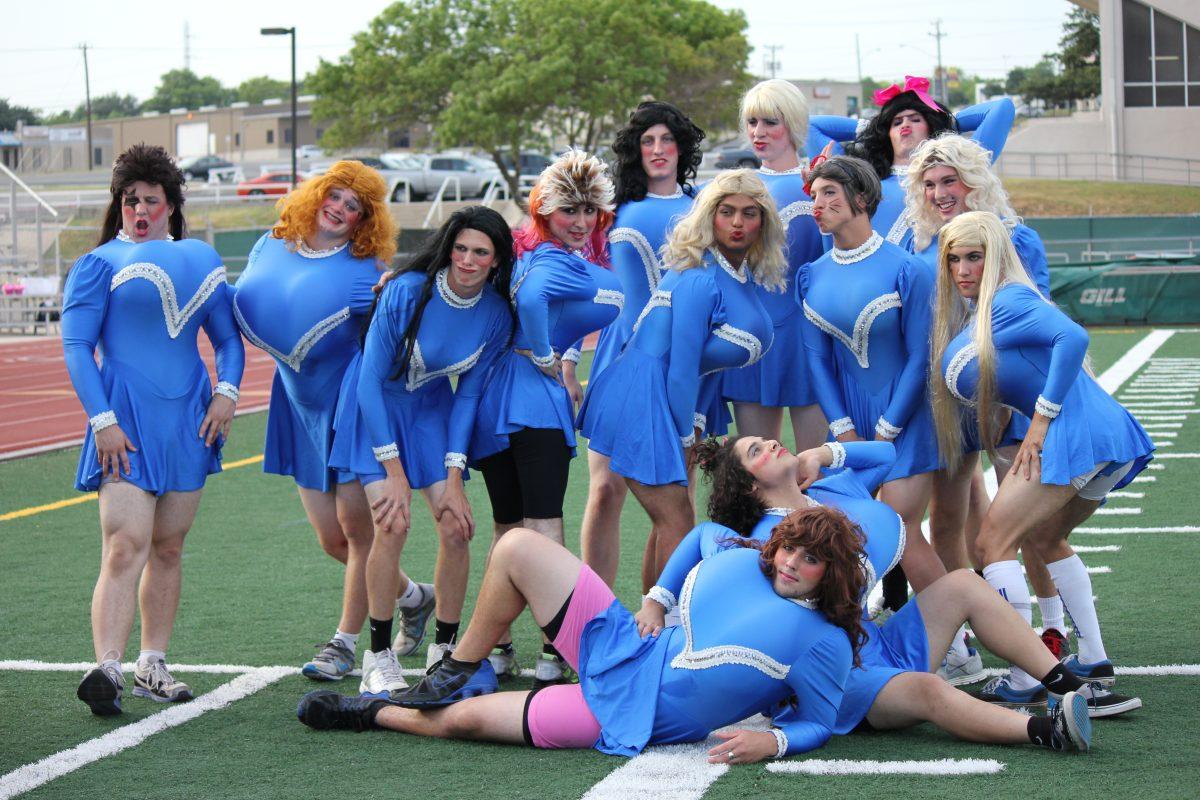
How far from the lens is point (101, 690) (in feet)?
15.8

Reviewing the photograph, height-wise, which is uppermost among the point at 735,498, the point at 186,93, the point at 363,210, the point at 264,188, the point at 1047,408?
the point at 186,93

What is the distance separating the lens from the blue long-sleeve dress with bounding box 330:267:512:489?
202 inches

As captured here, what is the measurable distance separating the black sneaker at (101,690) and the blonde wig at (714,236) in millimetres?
2319

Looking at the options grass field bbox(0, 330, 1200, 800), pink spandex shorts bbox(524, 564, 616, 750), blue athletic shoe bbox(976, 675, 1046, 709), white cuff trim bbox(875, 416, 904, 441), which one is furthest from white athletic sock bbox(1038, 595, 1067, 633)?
pink spandex shorts bbox(524, 564, 616, 750)

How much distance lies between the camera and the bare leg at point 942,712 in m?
4.35

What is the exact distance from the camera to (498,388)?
528 centimetres

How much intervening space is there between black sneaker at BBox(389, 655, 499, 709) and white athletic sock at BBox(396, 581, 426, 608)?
1281 mm

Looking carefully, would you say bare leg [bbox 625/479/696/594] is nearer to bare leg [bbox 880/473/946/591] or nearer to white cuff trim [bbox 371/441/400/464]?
bare leg [bbox 880/473/946/591]

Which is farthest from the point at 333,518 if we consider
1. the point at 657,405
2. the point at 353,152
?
the point at 353,152

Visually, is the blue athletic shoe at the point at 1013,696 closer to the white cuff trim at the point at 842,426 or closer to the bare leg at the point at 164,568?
the white cuff trim at the point at 842,426

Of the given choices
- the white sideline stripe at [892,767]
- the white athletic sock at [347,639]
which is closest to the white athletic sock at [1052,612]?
the white sideline stripe at [892,767]

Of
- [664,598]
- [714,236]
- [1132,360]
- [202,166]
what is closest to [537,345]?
[714,236]

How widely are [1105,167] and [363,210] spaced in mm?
45813

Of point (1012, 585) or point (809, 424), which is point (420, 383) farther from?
point (1012, 585)
